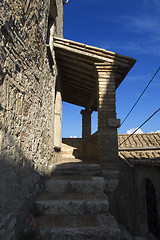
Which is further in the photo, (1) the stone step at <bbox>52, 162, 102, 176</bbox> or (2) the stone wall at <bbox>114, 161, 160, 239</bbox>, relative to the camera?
(2) the stone wall at <bbox>114, 161, 160, 239</bbox>

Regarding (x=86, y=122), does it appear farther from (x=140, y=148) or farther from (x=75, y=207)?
(x=75, y=207)

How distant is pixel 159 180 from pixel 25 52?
6051 mm

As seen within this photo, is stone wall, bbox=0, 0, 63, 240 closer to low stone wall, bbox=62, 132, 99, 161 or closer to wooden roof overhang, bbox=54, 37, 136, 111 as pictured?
wooden roof overhang, bbox=54, 37, 136, 111

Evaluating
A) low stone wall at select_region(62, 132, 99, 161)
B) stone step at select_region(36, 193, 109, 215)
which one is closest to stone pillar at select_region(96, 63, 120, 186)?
stone step at select_region(36, 193, 109, 215)

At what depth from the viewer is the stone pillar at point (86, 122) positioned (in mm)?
9328

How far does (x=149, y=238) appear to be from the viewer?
6.67 metres

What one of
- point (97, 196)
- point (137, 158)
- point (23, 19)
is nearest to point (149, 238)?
point (137, 158)

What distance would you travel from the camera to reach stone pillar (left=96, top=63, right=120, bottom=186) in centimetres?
400

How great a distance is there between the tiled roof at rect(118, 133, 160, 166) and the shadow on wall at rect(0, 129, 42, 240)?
17.9ft

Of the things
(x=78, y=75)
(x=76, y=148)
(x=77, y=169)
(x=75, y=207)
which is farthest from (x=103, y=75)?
(x=76, y=148)

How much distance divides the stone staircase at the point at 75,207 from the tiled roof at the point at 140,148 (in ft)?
13.2

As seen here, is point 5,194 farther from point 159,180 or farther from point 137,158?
point 137,158

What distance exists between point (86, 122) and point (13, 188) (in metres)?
7.64

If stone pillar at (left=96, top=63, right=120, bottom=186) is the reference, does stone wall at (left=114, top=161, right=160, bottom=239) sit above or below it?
below
